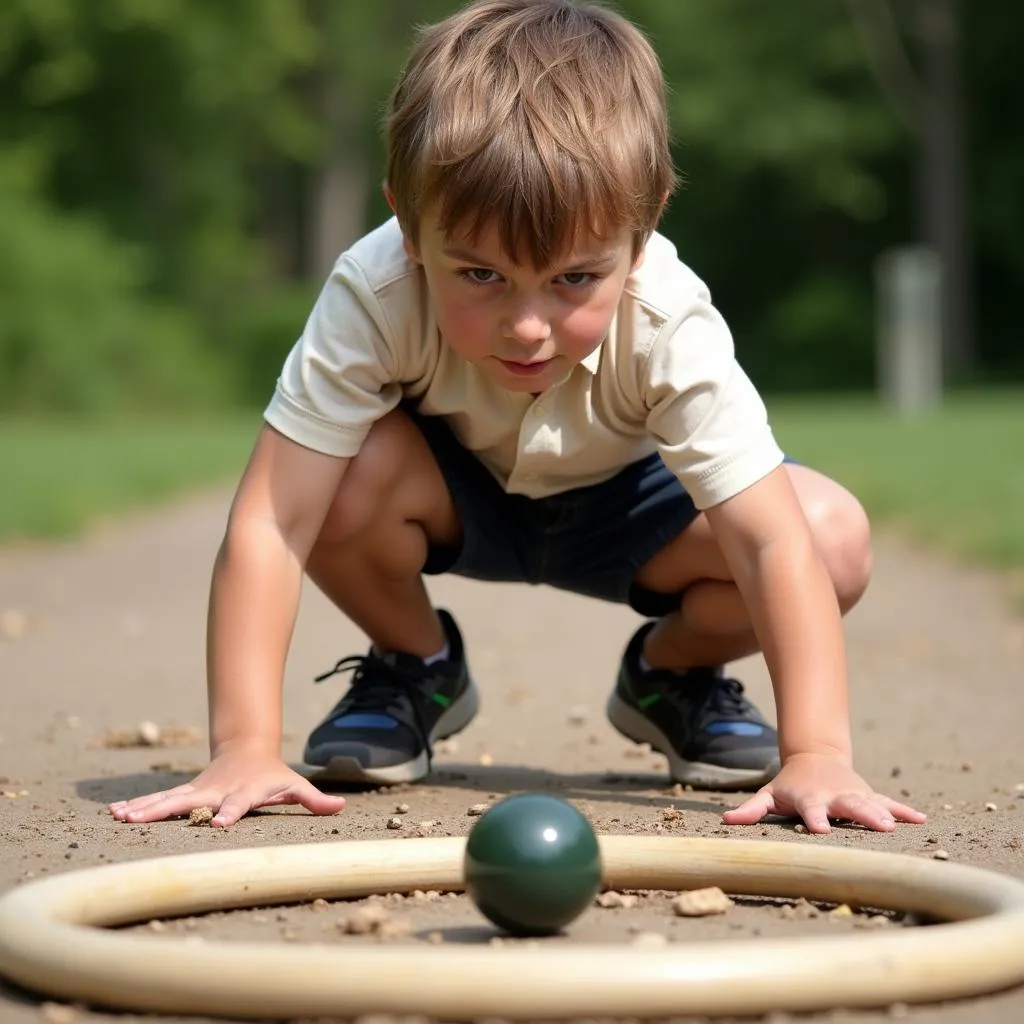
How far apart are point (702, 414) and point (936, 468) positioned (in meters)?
8.66

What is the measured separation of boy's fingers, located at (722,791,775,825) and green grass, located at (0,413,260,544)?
6298 millimetres

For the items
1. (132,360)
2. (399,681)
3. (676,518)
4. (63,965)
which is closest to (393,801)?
(399,681)

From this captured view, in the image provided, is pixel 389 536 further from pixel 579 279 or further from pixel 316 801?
pixel 579 279

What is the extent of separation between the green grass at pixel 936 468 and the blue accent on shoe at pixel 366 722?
4.37m

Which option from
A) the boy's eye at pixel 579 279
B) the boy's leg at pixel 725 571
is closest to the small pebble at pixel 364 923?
→ the boy's eye at pixel 579 279

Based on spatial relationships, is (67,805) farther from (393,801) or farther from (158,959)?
(158,959)

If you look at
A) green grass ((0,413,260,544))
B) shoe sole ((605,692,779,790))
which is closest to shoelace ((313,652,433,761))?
shoe sole ((605,692,779,790))

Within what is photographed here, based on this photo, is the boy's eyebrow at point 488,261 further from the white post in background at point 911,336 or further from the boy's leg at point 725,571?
the white post in background at point 911,336

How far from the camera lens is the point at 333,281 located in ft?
10.5

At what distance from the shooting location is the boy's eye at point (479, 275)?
9.24ft

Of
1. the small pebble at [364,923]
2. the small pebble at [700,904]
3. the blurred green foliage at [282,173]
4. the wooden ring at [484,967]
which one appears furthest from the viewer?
the blurred green foliage at [282,173]

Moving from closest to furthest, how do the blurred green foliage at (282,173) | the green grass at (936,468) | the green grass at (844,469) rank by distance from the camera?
the green grass at (936,468)
the green grass at (844,469)
the blurred green foliage at (282,173)

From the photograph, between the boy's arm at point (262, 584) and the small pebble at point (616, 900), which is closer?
the small pebble at point (616, 900)

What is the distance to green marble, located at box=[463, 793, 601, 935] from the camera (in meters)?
2.12
